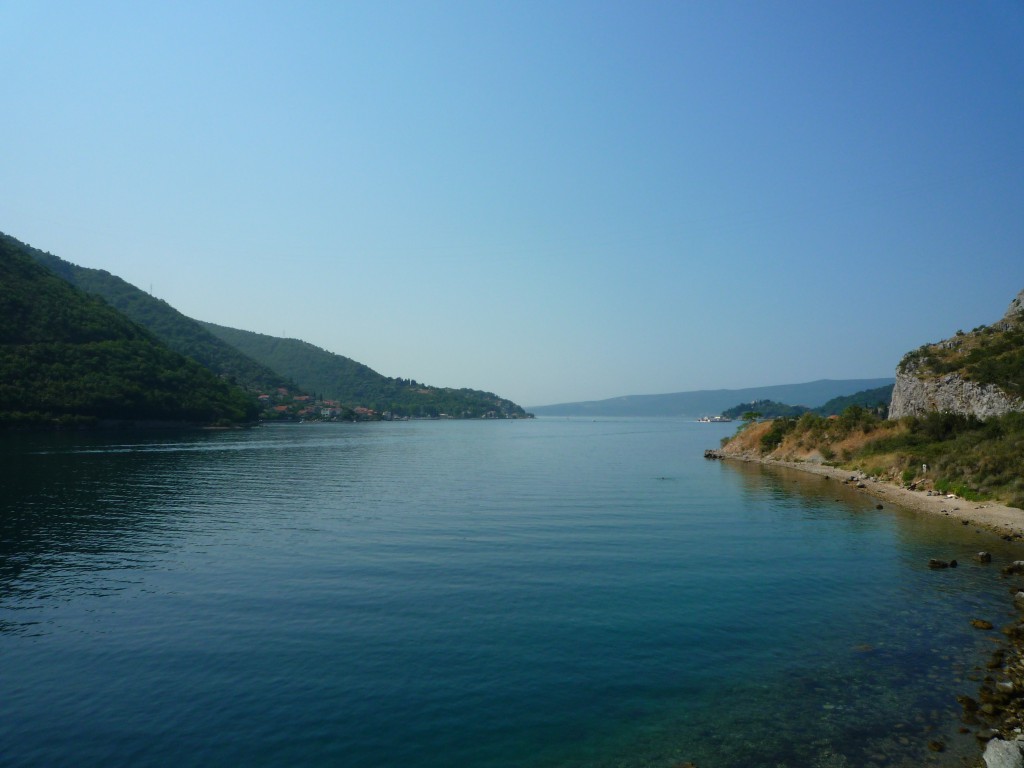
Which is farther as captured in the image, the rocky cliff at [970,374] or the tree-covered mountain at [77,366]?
the tree-covered mountain at [77,366]

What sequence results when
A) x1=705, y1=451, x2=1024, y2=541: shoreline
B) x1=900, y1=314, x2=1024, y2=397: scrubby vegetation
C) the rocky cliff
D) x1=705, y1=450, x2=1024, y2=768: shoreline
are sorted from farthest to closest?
x1=900, y1=314, x2=1024, y2=397: scrubby vegetation < the rocky cliff < x1=705, y1=451, x2=1024, y2=541: shoreline < x1=705, y1=450, x2=1024, y2=768: shoreline

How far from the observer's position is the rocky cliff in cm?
7269

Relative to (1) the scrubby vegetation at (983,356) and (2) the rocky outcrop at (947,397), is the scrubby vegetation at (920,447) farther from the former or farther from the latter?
(1) the scrubby vegetation at (983,356)

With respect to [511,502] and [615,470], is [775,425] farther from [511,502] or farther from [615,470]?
[511,502]

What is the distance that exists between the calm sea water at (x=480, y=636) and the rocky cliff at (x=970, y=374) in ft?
121

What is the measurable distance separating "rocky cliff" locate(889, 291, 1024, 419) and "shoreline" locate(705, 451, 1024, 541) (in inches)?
645

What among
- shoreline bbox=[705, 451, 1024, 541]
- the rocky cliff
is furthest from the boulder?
the rocky cliff

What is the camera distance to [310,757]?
14.7 m

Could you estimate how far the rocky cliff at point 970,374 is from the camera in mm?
72688

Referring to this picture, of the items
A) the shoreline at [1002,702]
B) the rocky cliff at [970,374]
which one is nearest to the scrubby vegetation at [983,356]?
the rocky cliff at [970,374]

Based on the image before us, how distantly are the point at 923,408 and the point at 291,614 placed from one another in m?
95.0

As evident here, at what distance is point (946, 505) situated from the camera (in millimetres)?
51688

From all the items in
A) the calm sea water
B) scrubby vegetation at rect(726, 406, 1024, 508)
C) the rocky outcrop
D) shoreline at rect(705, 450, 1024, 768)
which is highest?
the rocky outcrop

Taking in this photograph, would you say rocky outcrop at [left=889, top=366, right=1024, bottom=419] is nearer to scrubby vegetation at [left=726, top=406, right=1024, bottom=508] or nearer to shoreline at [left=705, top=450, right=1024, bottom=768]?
scrubby vegetation at [left=726, top=406, right=1024, bottom=508]
